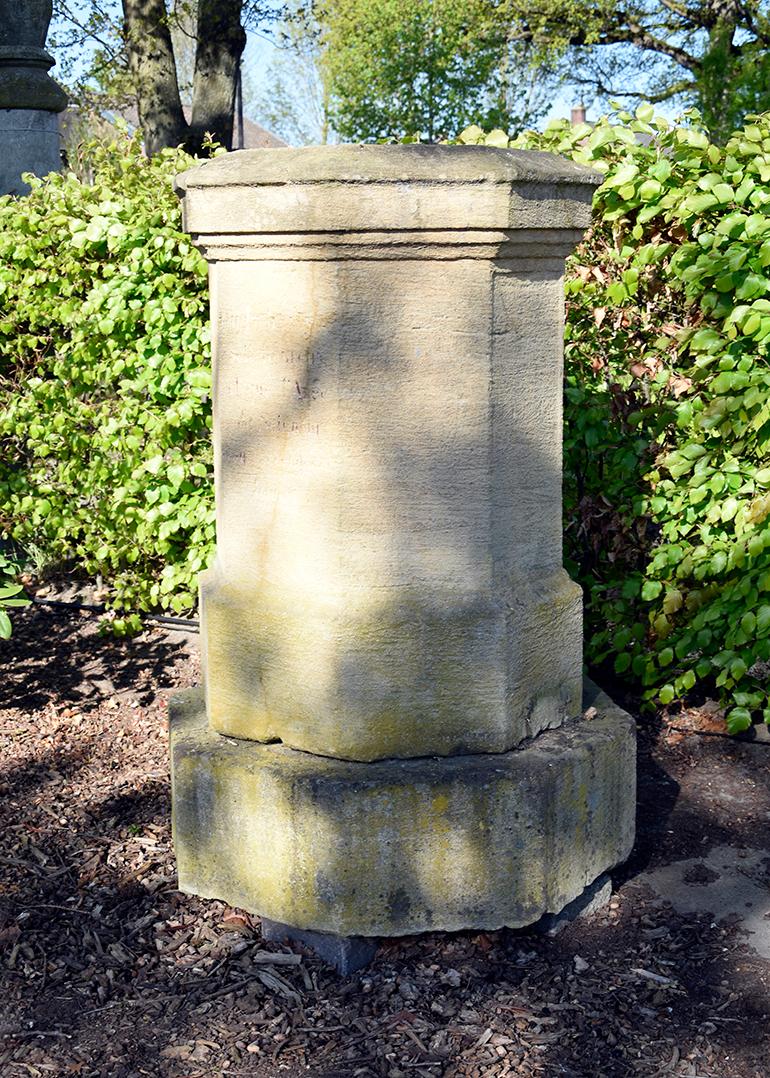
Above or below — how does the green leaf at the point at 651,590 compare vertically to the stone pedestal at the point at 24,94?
below

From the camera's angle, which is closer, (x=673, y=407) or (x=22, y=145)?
(x=673, y=407)

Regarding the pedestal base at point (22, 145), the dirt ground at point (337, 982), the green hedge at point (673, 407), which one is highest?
the pedestal base at point (22, 145)

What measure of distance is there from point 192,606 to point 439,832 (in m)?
2.45

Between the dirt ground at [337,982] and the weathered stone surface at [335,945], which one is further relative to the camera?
the weathered stone surface at [335,945]

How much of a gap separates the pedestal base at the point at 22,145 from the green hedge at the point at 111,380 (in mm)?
1112

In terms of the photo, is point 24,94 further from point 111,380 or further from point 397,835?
point 397,835

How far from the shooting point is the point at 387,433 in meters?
2.60

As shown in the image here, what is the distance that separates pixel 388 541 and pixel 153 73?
989cm

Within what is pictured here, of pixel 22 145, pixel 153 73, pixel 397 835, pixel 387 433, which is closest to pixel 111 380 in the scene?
pixel 22 145

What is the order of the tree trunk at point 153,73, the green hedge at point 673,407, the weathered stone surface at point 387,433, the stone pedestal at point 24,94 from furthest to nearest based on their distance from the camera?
1. the tree trunk at point 153,73
2. the stone pedestal at point 24,94
3. the green hedge at point 673,407
4. the weathered stone surface at point 387,433

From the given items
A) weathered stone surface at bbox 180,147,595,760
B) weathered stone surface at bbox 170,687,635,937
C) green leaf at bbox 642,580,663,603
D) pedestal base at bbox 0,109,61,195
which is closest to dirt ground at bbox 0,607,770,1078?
weathered stone surface at bbox 170,687,635,937

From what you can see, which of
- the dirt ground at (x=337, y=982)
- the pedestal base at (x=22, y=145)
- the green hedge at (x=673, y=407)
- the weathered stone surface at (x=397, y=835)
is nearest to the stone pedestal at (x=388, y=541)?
the weathered stone surface at (x=397, y=835)

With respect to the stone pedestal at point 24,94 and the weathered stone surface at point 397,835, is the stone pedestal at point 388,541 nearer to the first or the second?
the weathered stone surface at point 397,835

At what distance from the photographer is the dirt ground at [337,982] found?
2.39 meters
